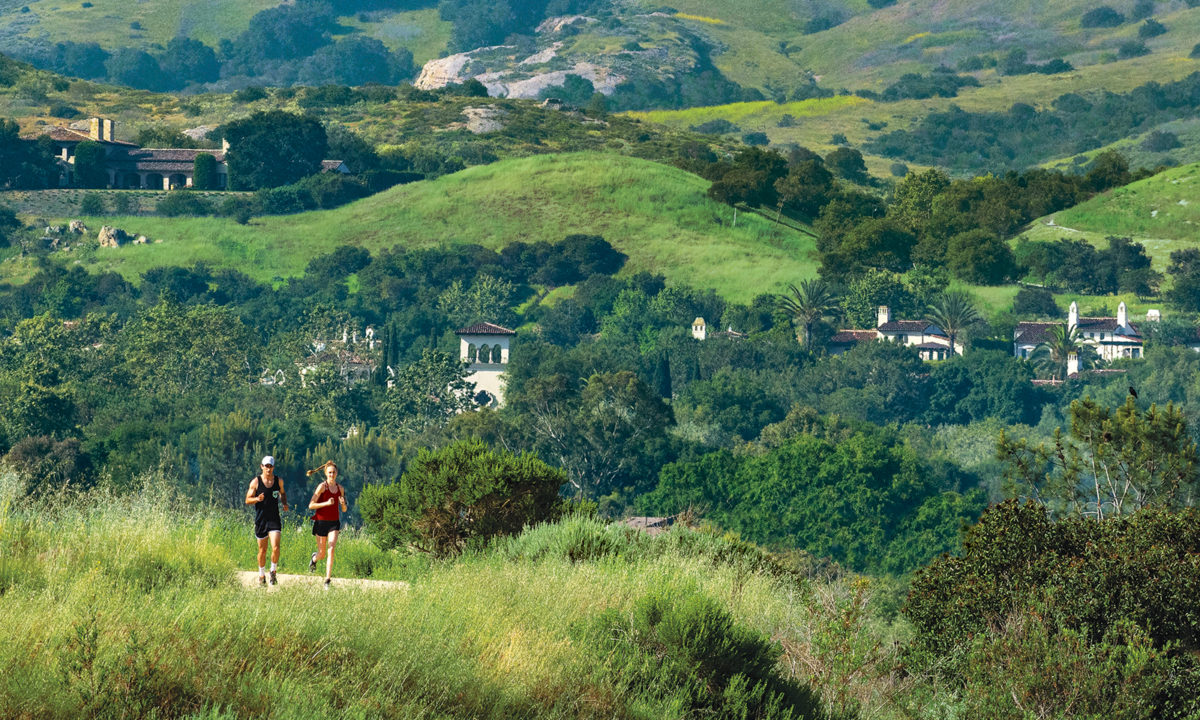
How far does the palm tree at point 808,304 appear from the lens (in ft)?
452

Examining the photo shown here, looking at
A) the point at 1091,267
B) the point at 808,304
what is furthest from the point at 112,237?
the point at 1091,267

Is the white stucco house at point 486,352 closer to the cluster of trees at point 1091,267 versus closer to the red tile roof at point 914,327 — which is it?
the red tile roof at point 914,327

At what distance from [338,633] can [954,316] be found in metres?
130

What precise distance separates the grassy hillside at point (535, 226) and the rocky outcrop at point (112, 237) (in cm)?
133

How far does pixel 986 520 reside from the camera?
1942 centimetres

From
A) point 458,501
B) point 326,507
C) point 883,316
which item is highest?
point 326,507

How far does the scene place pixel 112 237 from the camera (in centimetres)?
15488

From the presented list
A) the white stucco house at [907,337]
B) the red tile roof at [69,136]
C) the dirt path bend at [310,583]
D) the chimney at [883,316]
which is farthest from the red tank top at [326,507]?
the red tile roof at [69,136]

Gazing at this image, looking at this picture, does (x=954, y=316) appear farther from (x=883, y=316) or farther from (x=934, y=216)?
(x=934, y=216)

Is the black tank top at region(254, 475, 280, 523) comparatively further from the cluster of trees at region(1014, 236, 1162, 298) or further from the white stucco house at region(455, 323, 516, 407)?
the cluster of trees at region(1014, 236, 1162, 298)

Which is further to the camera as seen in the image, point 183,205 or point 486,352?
point 183,205

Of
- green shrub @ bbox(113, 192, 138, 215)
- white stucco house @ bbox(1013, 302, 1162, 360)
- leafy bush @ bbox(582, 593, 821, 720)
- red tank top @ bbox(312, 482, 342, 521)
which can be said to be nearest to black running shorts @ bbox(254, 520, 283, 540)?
red tank top @ bbox(312, 482, 342, 521)

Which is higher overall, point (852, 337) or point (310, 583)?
point (310, 583)

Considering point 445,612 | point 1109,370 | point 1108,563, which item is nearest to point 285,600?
point 445,612
